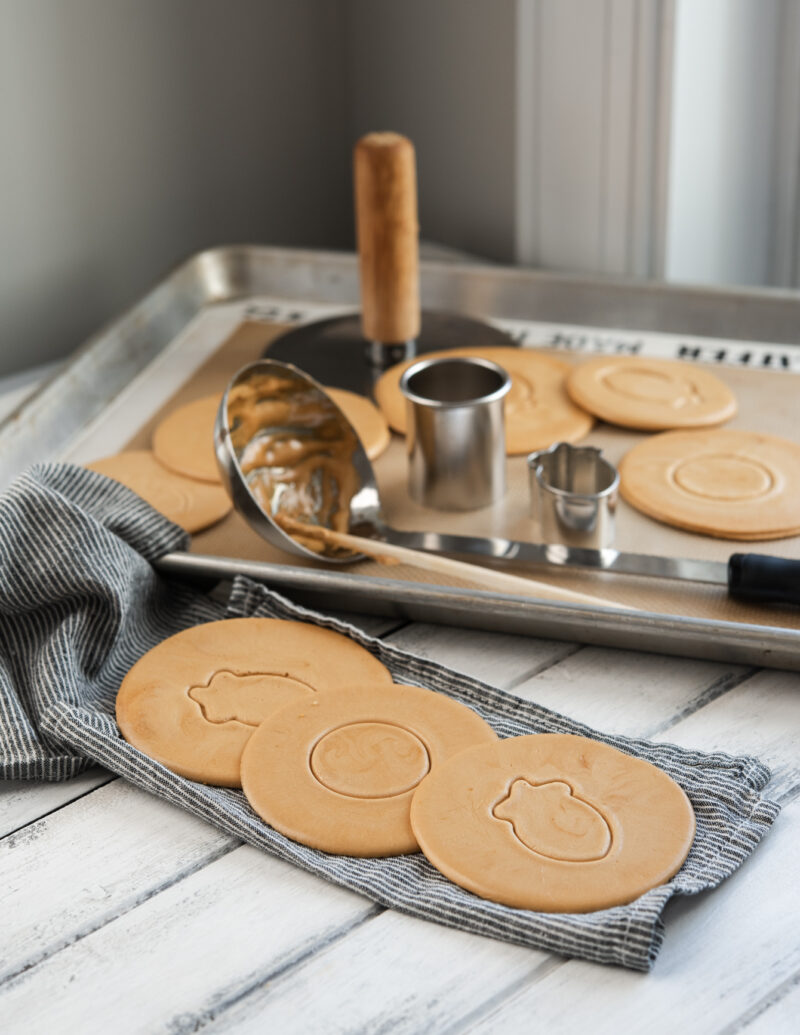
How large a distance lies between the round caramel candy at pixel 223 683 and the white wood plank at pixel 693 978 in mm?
205

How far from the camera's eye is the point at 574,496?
80 centimetres

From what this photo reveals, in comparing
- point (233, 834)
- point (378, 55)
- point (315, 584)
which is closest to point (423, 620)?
point (315, 584)

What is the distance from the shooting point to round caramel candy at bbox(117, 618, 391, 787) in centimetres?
64

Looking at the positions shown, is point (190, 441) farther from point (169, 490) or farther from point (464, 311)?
point (464, 311)

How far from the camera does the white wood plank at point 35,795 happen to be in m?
0.62

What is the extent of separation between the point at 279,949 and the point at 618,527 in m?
0.43

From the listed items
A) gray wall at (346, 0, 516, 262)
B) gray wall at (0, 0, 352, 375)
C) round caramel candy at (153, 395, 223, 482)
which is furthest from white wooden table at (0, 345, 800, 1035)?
gray wall at (346, 0, 516, 262)

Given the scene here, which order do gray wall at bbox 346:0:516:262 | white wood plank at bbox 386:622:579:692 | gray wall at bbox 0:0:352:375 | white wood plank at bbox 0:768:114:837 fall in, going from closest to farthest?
white wood plank at bbox 0:768:114:837, white wood plank at bbox 386:622:579:692, gray wall at bbox 0:0:352:375, gray wall at bbox 346:0:516:262

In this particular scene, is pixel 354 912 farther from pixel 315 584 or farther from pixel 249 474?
pixel 249 474

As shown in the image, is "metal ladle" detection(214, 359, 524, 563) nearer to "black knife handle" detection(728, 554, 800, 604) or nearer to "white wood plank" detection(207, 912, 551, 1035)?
"black knife handle" detection(728, 554, 800, 604)

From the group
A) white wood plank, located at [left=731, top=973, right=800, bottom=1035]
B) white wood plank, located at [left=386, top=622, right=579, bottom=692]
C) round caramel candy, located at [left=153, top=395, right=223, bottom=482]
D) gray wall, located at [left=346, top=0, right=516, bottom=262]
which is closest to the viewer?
white wood plank, located at [left=731, top=973, right=800, bottom=1035]

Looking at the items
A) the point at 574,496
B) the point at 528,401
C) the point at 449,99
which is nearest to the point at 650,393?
the point at 528,401

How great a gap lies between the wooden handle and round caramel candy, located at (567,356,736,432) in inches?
6.5

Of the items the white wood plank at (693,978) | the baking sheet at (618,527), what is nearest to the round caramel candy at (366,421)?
the baking sheet at (618,527)
